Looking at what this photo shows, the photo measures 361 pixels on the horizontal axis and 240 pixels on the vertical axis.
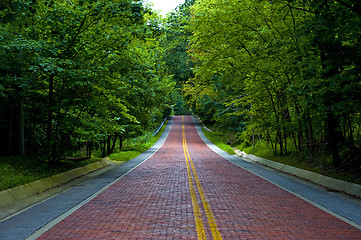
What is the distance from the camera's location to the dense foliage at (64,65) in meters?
12.1

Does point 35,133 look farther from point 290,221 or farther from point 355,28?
point 355,28

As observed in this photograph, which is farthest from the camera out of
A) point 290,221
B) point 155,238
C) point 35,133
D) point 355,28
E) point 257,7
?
point 257,7

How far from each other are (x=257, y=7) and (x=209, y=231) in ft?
48.7

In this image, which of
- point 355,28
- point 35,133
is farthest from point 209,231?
point 35,133

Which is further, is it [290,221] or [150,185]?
[150,185]

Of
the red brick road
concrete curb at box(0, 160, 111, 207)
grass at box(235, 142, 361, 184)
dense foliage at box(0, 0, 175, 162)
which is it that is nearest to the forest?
dense foliage at box(0, 0, 175, 162)

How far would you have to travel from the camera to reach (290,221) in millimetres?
6859

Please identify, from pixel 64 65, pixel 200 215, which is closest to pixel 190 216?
pixel 200 215

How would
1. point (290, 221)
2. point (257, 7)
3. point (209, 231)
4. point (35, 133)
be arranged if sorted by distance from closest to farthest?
point (209, 231), point (290, 221), point (35, 133), point (257, 7)

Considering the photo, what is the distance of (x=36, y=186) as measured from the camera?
10773 mm

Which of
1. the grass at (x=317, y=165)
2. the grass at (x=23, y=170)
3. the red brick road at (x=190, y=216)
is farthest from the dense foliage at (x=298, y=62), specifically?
the grass at (x=23, y=170)

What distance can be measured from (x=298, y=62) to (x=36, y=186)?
1167 centimetres

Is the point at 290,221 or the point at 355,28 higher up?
the point at 355,28

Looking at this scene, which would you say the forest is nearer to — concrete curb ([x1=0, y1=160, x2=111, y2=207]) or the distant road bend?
concrete curb ([x1=0, y1=160, x2=111, y2=207])
